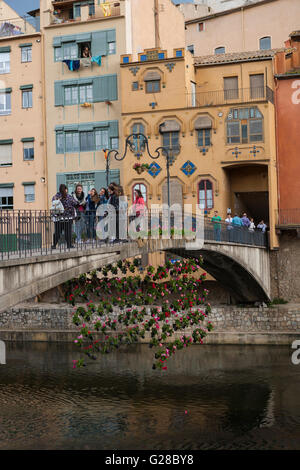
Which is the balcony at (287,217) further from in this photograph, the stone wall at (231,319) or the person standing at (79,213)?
the person standing at (79,213)

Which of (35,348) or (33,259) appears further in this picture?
(35,348)

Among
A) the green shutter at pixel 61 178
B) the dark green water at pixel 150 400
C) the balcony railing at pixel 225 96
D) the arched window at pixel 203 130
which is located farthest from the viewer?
the green shutter at pixel 61 178

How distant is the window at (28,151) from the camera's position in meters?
34.8

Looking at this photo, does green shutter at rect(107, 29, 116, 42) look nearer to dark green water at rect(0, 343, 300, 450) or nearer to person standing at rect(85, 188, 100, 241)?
dark green water at rect(0, 343, 300, 450)

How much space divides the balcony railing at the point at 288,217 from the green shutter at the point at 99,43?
1077 centimetres

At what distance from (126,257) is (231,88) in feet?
57.0

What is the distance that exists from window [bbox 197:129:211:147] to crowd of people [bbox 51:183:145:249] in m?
13.2

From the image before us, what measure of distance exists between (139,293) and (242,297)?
13630 millimetres

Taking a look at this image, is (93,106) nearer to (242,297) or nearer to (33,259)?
(242,297)

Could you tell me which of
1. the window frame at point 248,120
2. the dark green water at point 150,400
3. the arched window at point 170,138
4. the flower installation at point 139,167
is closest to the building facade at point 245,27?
the window frame at point 248,120

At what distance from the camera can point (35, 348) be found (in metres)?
30.7

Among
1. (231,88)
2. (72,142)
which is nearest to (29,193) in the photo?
(72,142)
